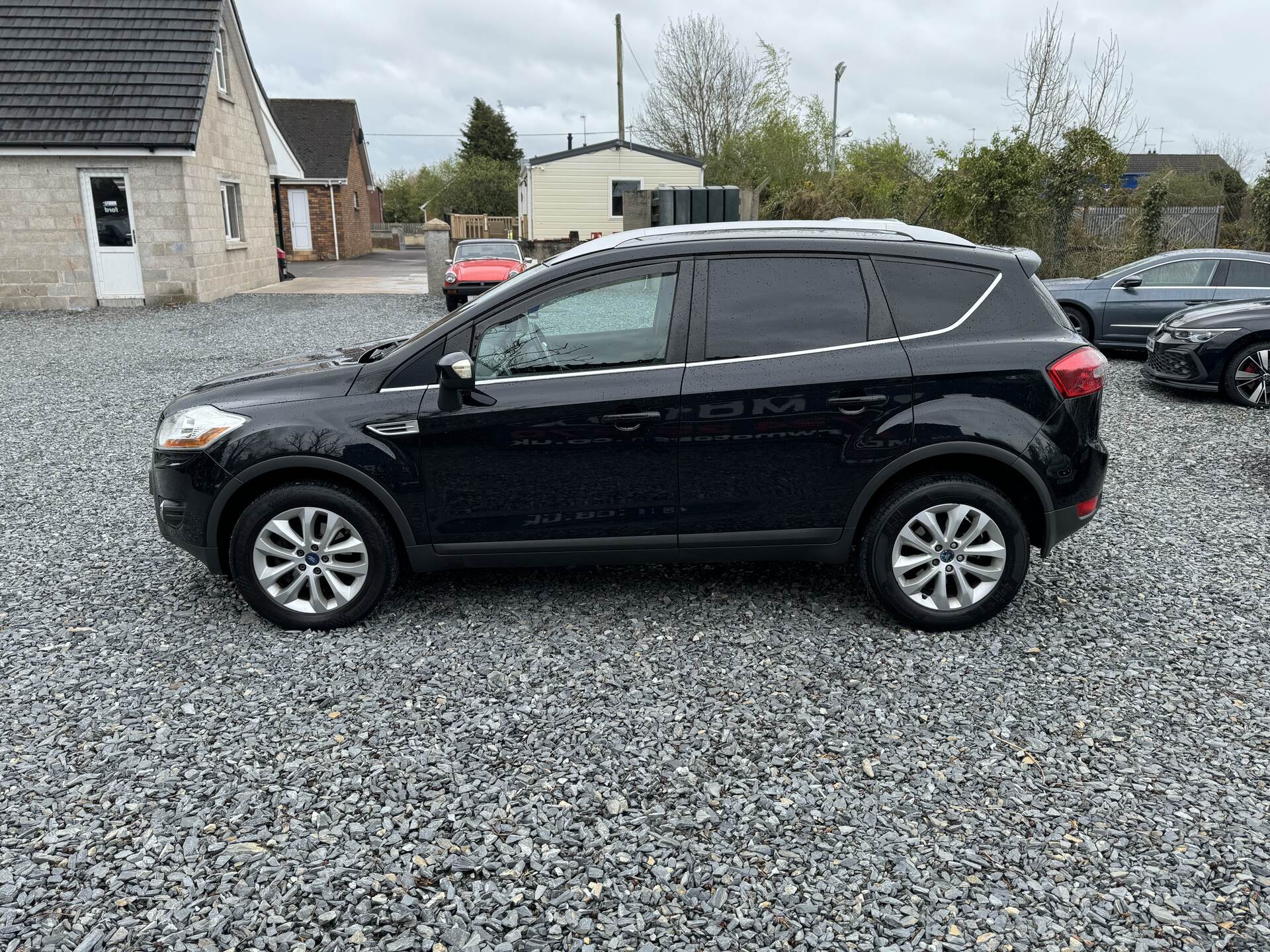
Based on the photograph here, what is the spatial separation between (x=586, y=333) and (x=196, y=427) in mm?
1836

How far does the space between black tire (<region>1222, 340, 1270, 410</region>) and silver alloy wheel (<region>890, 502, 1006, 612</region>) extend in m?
7.36

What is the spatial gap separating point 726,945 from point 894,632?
84.8 inches

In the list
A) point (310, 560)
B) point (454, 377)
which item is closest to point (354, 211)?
point (310, 560)

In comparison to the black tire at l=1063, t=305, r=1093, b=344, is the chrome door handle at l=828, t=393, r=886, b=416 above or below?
above

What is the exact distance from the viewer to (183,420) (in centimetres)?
440

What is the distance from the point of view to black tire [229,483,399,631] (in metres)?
4.30

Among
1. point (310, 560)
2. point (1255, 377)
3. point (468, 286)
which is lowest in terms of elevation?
point (310, 560)

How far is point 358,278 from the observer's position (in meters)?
28.7

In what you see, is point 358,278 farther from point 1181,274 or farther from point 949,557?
point 949,557

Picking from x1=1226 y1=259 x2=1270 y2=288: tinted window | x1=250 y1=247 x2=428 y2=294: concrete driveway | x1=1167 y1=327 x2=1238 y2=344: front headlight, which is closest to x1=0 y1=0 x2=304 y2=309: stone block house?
x1=250 y1=247 x2=428 y2=294: concrete driveway

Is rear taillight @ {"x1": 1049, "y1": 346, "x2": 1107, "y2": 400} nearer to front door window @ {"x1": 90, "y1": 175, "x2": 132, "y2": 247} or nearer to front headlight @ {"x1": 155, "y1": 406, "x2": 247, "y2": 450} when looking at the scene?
front headlight @ {"x1": 155, "y1": 406, "x2": 247, "y2": 450}

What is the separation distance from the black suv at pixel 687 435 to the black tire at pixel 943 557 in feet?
0.03

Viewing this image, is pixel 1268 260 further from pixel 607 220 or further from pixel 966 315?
pixel 607 220

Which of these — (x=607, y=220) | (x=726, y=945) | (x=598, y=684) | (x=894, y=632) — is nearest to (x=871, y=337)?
(x=894, y=632)
